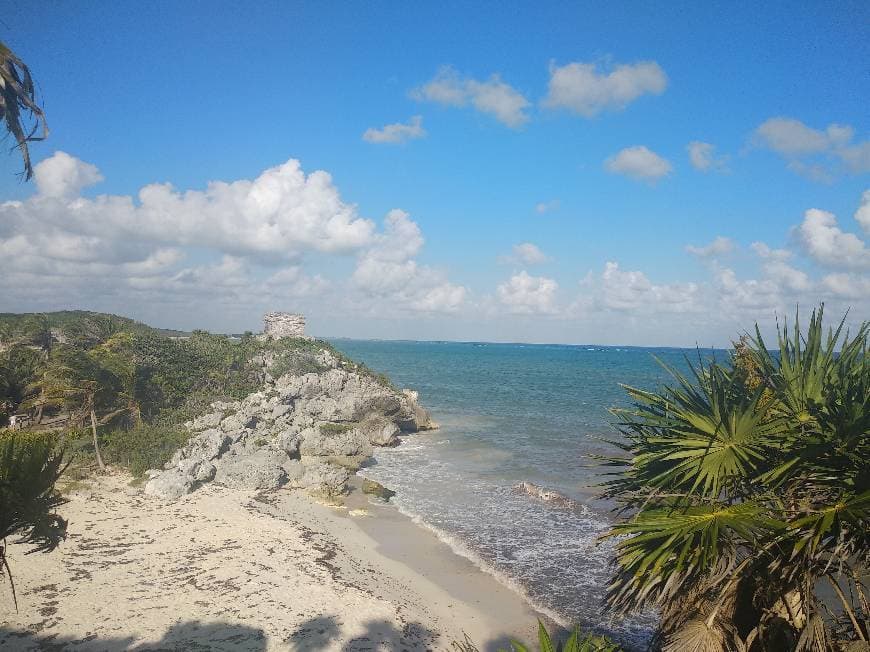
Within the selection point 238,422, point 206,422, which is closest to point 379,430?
point 238,422

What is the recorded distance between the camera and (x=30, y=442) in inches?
300

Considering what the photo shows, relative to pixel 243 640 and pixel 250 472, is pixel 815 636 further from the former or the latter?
pixel 250 472

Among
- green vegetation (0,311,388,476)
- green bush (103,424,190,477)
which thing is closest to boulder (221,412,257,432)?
green vegetation (0,311,388,476)

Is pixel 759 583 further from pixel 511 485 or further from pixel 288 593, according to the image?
pixel 511 485

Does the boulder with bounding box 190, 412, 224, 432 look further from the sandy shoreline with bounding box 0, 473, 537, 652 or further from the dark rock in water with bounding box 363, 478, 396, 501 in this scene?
the dark rock in water with bounding box 363, 478, 396, 501

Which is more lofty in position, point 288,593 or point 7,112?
point 7,112

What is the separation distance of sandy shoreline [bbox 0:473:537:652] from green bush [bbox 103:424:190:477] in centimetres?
297

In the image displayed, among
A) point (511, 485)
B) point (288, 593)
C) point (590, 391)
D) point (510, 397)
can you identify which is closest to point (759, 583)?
point (288, 593)

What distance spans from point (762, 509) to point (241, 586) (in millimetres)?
12484

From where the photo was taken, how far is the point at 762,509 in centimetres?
516

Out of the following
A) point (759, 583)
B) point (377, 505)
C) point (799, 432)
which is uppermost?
point (799, 432)

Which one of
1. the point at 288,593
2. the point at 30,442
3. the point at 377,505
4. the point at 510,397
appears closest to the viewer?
the point at 30,442

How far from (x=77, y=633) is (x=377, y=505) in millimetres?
12286

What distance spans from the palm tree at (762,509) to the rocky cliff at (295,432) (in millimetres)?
18811
